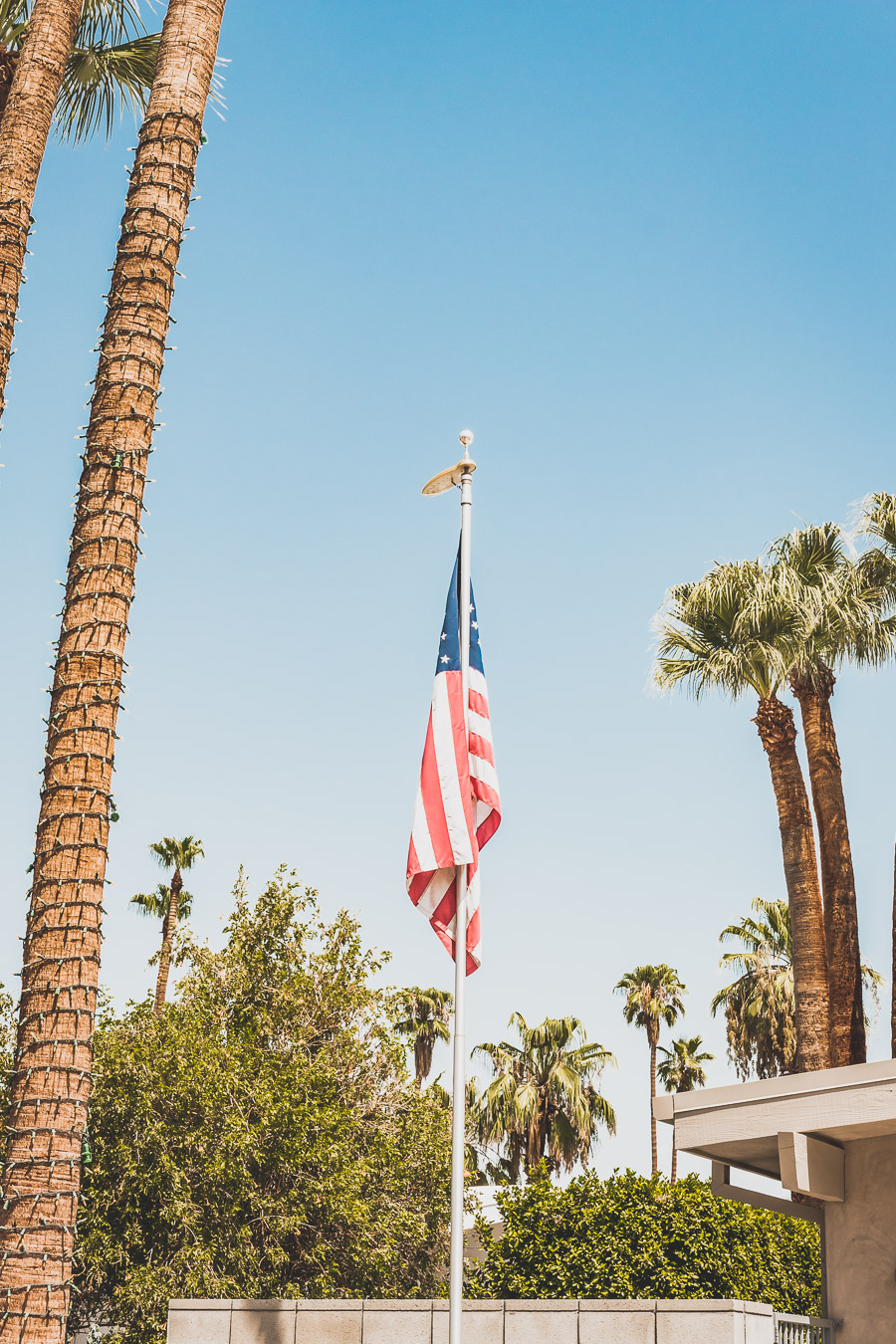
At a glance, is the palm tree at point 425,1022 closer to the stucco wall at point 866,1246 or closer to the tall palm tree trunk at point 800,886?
the tall palm tree trunk at point 800,886

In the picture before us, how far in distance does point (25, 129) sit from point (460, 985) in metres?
8.87

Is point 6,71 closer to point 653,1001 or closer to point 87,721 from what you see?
point 87,721

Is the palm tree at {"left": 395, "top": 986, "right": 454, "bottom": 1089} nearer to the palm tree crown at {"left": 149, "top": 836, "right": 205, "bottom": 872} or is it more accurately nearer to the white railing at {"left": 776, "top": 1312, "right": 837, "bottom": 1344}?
the palm tree crown at {"left": 149, "top": 836, "right": 205, "bottom": 872}

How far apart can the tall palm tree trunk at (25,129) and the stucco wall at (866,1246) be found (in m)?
9.49

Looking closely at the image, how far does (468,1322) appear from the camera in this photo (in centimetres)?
1205

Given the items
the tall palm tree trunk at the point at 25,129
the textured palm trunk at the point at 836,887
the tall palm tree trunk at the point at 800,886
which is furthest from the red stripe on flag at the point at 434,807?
the textured palm trunk at the point at 836,887

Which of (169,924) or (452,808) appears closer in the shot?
(452,808)

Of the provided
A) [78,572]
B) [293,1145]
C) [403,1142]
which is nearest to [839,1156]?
[78,572]

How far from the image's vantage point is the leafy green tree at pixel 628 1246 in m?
16.8

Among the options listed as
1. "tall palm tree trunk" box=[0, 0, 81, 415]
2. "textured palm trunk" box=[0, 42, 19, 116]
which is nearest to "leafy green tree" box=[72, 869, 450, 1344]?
"tall palm tree trunk" box=[0, 0, 81, 415]

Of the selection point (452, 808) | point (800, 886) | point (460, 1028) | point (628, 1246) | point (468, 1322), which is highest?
point (800, 886)

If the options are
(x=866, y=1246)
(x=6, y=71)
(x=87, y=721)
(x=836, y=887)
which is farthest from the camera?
(x=836, y=887)

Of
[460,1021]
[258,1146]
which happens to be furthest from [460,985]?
[258,1146]

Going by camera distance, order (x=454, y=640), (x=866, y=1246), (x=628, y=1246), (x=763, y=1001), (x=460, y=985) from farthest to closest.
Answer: (x=763, y=1001) < (x=628, y=1246) < (x=454, y=640) < (x=460, y=985) < (x=866, y=1246)
